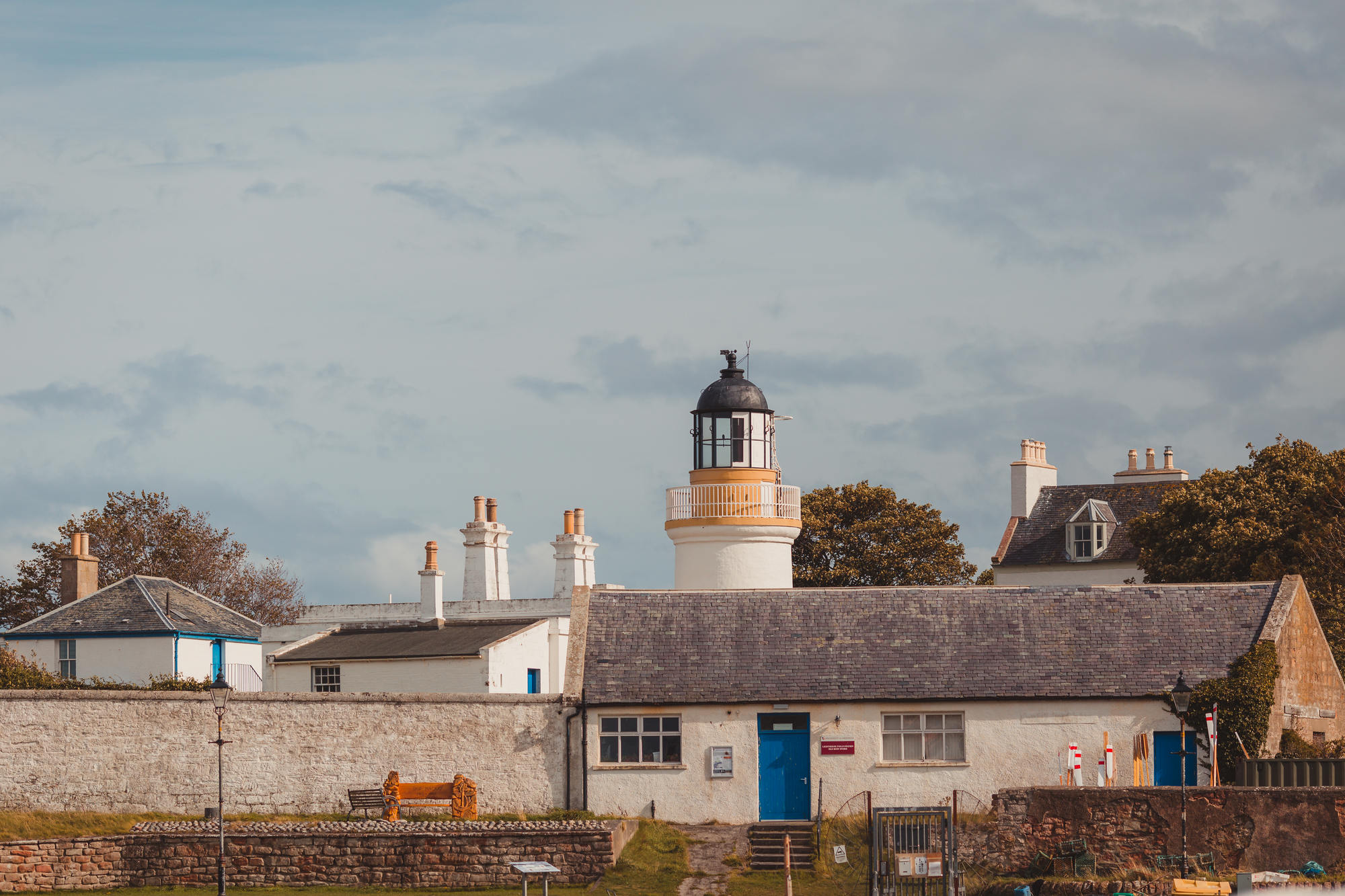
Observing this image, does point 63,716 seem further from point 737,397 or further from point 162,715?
point 737,397

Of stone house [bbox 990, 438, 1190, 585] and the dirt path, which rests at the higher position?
stone house [bbox 990, 438, 1190, 585]

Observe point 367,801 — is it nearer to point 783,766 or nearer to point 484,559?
point 783,766

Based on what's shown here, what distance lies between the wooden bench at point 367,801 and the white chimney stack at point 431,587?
13171mm

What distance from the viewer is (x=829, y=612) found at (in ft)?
114

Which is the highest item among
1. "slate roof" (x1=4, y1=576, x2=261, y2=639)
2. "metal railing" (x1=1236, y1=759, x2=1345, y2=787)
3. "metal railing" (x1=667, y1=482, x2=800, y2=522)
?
"metal railing" (x1=667, y1=482, x2=800, y2=522)

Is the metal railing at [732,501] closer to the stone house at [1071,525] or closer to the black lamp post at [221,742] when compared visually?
the black lamp post at [221,742]

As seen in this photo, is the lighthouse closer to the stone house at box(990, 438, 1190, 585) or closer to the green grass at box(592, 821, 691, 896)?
the green grass at box(592, 821, 691, 896)

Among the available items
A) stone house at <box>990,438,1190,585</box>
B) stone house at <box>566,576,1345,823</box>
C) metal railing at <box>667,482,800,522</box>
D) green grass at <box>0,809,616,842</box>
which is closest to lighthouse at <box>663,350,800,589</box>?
metal railing at <box>667,482,800,522</box>

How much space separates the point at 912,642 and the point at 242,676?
24556 millimetres

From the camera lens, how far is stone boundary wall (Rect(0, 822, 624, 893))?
3055cm

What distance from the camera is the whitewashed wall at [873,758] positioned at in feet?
106

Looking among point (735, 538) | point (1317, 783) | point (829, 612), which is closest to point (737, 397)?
point (735, 538)

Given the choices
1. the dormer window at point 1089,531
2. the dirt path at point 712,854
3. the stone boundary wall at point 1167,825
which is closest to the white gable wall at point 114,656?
the dirt path at point 712,854

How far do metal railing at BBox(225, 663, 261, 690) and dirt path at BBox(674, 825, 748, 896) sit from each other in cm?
2224
